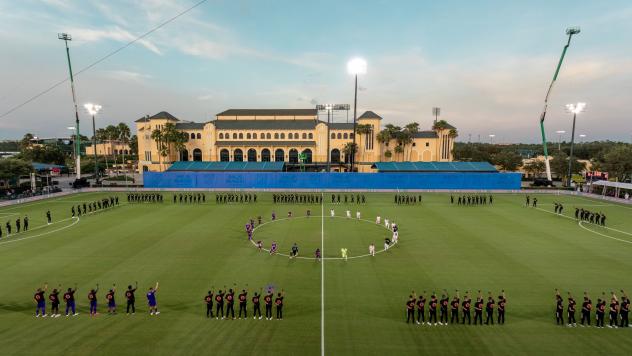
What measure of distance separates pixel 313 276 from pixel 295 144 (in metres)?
73.8

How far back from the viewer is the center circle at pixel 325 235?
2657cm

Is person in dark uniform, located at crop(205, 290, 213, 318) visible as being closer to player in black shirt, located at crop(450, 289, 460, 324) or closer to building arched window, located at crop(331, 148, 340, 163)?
player in black shirt, located at crop(450, 289, 460, 324)

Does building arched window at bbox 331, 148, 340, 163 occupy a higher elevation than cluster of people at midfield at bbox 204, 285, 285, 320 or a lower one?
higher

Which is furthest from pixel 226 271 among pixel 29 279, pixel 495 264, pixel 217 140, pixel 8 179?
pixel 217 140

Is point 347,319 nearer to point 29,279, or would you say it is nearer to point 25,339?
point 25,339

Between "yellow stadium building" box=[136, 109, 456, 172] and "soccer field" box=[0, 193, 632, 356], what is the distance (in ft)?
174

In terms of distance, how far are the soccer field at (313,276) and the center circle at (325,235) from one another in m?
0.24

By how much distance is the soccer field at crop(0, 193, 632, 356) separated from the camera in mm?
14094

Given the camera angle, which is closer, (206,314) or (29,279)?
(206,314)

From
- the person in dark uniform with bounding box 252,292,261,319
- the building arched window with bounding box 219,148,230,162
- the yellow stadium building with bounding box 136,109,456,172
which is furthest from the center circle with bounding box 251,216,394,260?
the building arched window with bounding box 219,148,230,162

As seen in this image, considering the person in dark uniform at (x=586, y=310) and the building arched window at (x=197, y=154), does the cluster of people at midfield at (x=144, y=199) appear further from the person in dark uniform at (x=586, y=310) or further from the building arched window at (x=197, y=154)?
the person in dark uniform at (x=586, y=310)

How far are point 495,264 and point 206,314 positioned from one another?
20.2m

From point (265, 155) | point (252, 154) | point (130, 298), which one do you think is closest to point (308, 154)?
point (265, 155)

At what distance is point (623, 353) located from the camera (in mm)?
13227
